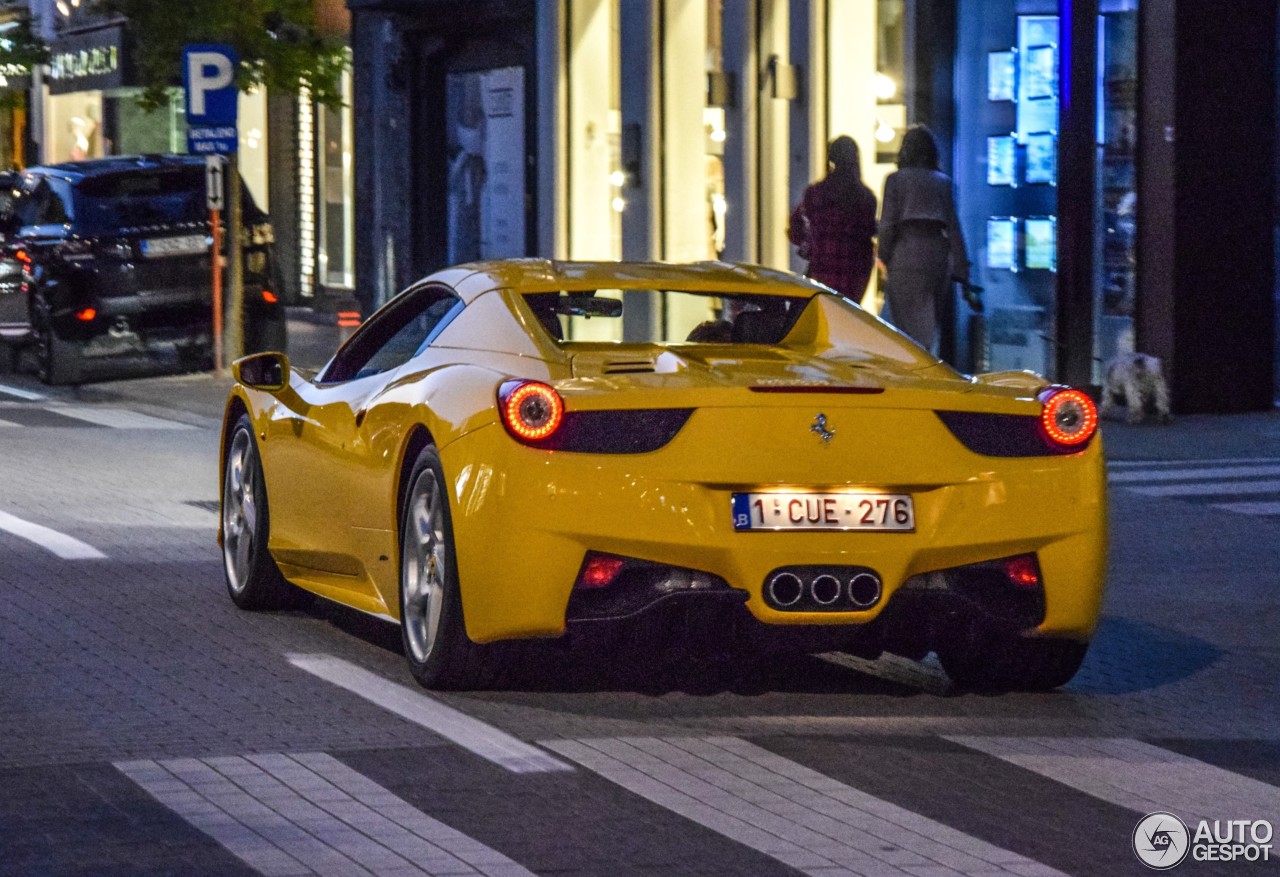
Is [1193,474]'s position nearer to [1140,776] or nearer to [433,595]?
[433,595]

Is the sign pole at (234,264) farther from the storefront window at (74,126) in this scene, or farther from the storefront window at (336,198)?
the storefront window at (74,126)

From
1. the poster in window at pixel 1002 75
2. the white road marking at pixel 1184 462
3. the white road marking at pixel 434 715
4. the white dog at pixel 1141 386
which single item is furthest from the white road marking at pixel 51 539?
the poster in window at pixel 1002 75

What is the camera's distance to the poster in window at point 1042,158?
2008 centimetres

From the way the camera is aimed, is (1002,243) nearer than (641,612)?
No

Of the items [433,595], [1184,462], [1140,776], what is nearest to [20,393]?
[1184,462]

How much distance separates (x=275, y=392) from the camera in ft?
30.4

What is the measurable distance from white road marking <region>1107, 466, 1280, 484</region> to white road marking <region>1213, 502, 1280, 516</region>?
1.12m

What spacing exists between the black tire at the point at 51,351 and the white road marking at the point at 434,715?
14.1 meters

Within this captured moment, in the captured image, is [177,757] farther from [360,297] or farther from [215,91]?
[360,297]

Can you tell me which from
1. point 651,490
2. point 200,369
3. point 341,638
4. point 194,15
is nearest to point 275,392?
point 341,638

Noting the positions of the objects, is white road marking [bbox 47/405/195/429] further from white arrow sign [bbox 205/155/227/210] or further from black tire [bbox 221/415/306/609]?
black tire [bbox 221/415/306/609]

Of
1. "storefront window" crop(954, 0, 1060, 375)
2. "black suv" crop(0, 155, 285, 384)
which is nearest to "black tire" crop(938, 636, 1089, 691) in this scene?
"storefront window" crop(954, 0, 1060, 375)

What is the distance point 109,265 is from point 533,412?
14.9m

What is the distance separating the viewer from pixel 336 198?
120 feet
